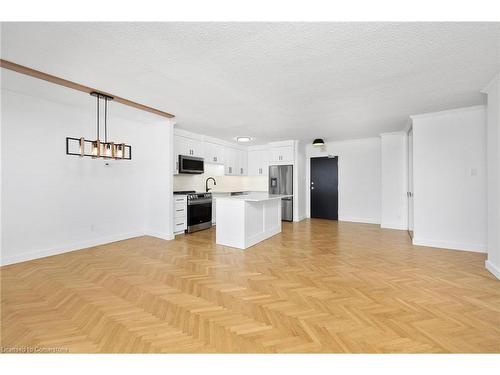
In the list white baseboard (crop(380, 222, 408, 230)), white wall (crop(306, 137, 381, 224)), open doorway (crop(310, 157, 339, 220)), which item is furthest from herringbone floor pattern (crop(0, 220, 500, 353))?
open doorway (crop(310, 157, 339, 220))

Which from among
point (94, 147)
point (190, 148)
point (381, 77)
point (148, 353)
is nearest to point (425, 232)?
point (381, 77)

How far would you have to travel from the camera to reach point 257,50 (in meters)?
2.22

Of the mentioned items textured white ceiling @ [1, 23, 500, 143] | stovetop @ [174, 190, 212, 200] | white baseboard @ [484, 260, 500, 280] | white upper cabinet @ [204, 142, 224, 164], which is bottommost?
white baseboard @ [484, 260, 500, 280]

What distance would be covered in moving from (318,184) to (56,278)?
272 inches

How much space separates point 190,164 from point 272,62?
3.71 meters

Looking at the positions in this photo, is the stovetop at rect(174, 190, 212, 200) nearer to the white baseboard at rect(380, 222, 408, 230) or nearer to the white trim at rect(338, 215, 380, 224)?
the white trim at rect(338, 215, 380, 224)

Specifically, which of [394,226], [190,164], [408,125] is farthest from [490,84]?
[190,164]

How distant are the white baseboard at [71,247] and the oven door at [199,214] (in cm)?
73

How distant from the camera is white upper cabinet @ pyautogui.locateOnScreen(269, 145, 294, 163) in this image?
7.08 metres

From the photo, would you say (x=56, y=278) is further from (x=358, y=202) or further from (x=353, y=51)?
(x=358, y=202)

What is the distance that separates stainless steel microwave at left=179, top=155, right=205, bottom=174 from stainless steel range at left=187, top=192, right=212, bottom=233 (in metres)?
0.59

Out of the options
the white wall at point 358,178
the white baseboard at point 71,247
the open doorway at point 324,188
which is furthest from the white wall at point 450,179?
the white baseboard at point 71,247

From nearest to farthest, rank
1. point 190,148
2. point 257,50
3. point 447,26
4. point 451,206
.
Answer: point 447,26
point 257,50
point 451,206
point 190,148
